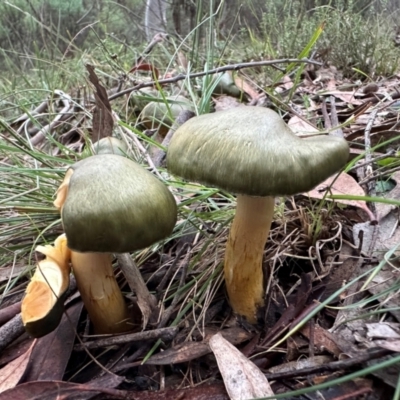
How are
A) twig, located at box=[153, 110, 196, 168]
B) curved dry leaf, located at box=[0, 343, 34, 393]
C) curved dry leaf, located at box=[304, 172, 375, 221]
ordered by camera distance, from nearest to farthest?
curved dry leaf, located at box=[0, 343, 34, 393], curved dry leaf, located at box=[304, 172, 375, 221], twig, located at box=[153, 110, 196, 168]

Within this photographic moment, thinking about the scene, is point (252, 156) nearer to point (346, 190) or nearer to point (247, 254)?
point (247, 254)

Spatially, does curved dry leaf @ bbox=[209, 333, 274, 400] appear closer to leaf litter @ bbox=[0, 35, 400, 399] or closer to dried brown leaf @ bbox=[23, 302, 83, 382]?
leaf litter @ bbox=[0, 35, 400, 399]

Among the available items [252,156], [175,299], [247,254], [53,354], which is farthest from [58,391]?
[252,156]

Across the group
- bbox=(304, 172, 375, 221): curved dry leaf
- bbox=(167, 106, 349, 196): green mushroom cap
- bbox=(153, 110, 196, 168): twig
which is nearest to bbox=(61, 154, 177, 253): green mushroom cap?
bbox=(167, 106, 349, 196): green mushroom cap

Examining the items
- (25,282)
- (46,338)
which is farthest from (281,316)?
(25,282)

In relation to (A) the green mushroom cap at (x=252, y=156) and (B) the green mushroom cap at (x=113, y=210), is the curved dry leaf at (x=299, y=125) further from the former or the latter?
(B) the green mushroom cap at (x=113, y=210)

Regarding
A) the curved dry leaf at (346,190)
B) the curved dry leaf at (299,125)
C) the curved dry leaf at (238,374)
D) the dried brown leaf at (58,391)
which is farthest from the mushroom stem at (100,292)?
the curved dry leaf at (299,125)
